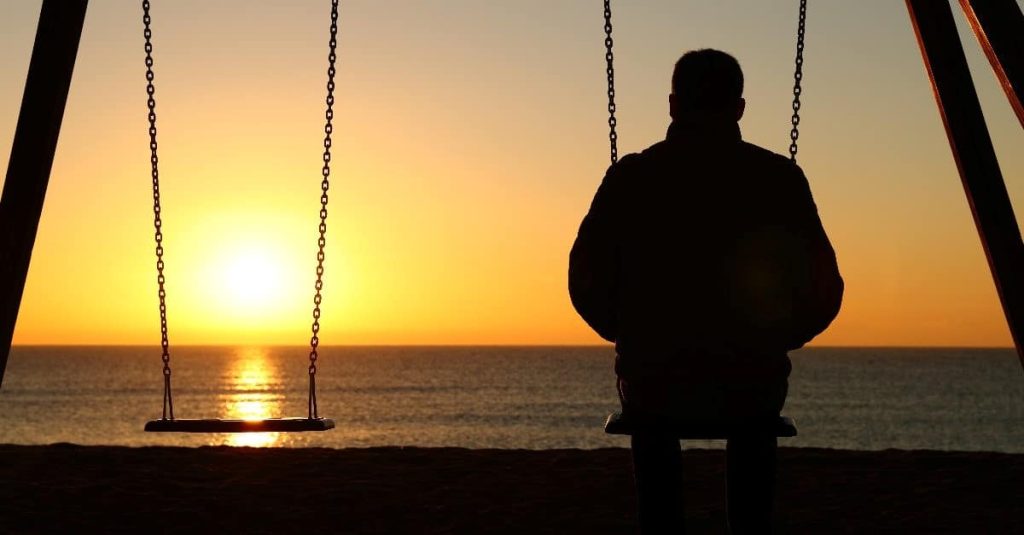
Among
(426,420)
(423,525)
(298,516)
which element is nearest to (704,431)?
(423,525)

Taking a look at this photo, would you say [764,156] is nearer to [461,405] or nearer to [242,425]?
[242,425]

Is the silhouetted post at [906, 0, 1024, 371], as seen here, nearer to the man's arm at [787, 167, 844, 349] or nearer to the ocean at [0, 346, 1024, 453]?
the man's arm at [787, 167, 844, 349]

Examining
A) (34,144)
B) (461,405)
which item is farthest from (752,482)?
(461,405)

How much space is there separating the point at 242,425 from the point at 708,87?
3177mm

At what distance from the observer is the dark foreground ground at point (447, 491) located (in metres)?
7.82

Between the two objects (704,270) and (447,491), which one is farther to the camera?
(447,491)

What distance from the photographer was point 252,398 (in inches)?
4461

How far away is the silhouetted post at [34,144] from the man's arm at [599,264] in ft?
10.2

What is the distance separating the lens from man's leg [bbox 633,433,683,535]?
4.13 metres

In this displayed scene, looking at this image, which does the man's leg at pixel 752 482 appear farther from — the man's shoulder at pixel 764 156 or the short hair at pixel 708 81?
the short hair at pixel 708 81

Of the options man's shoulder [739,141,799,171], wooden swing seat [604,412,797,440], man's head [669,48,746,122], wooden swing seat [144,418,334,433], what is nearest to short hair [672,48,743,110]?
man's head [669,48,746,122]

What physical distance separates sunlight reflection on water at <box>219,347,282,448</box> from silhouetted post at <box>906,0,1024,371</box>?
62892mm

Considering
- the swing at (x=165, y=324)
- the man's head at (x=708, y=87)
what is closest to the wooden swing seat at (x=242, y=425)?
the swing at (x=165, y=324)

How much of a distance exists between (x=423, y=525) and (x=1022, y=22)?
13.5 feet
